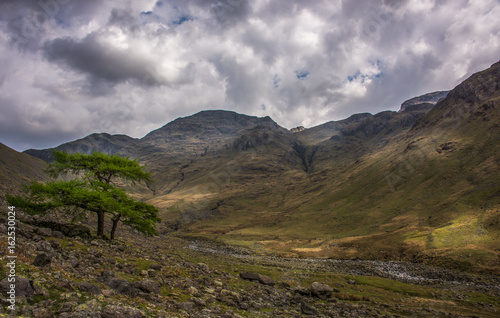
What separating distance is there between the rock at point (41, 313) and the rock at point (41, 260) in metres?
6.22

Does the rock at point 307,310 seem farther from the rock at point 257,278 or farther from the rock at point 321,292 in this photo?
the rock at point 257,278

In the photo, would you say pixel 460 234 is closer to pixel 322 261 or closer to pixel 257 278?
pixel 322 261

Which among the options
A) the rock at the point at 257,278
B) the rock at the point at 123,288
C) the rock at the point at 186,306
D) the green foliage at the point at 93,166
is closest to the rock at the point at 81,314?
the rock at the point at 123,288

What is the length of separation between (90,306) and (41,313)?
232 cm

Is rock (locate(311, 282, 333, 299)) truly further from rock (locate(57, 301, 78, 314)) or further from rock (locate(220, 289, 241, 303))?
rock (locate(57, 301, 78, 314))

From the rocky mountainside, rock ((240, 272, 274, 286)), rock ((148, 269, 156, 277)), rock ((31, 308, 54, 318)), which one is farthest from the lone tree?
rock ((31, 308, 54, 318))

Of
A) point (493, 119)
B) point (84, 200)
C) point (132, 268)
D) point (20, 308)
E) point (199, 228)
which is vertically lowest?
point (199, 228)

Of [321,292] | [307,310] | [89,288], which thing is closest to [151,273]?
[89,288]

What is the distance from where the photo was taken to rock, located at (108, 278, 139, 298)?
642 inches

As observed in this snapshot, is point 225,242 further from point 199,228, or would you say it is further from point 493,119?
point 493,119

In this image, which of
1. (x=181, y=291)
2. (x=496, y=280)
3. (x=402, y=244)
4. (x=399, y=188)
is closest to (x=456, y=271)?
(x=496, y=280)

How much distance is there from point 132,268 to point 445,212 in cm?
12536

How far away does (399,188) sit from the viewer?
166000mm

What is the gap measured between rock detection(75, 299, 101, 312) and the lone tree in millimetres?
17657
